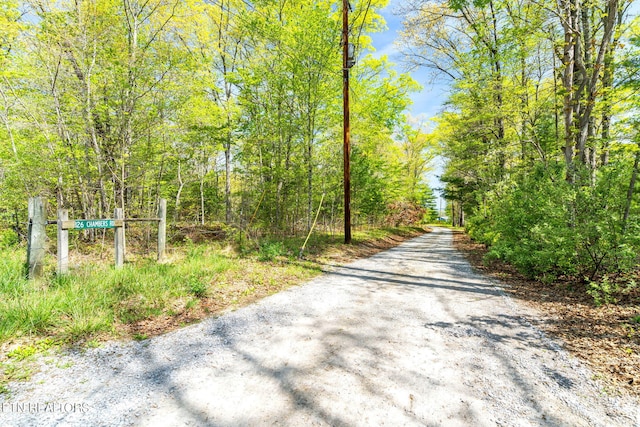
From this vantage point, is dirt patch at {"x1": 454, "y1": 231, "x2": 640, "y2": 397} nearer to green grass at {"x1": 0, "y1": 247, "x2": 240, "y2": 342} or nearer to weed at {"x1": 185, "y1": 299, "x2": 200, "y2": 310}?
weed at {"x1": 185, "y1": 299, "x2": 200, "y2": 310}

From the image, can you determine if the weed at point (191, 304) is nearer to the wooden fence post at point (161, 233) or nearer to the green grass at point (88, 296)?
the green grass at point (88, 296)

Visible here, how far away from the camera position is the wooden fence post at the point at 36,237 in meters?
4.13

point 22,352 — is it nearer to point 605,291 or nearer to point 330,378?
point 330,378

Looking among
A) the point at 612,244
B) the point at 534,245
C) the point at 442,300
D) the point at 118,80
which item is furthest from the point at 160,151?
the point at 612,244

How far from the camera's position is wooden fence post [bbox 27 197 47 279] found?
163 inches

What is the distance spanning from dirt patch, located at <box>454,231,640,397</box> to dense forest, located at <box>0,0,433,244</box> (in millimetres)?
7228

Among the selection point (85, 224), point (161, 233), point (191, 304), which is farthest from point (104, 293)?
point (161, 233)

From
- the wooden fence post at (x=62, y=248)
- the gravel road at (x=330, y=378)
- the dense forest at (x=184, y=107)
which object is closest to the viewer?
the gravel road at (x=330, y=378)

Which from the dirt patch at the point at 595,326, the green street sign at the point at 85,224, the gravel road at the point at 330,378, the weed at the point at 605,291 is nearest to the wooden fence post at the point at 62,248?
the green street sign at the point at 85,224

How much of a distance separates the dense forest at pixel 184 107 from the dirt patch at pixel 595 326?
23.7 feet

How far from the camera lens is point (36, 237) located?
421cm

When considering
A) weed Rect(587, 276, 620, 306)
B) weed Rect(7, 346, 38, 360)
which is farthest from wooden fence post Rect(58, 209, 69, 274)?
weed Rect(587, 276, 620, 306)

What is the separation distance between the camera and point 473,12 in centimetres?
1180

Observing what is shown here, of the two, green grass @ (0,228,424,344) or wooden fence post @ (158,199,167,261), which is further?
wooden fence post @ (158,199,167,261)
